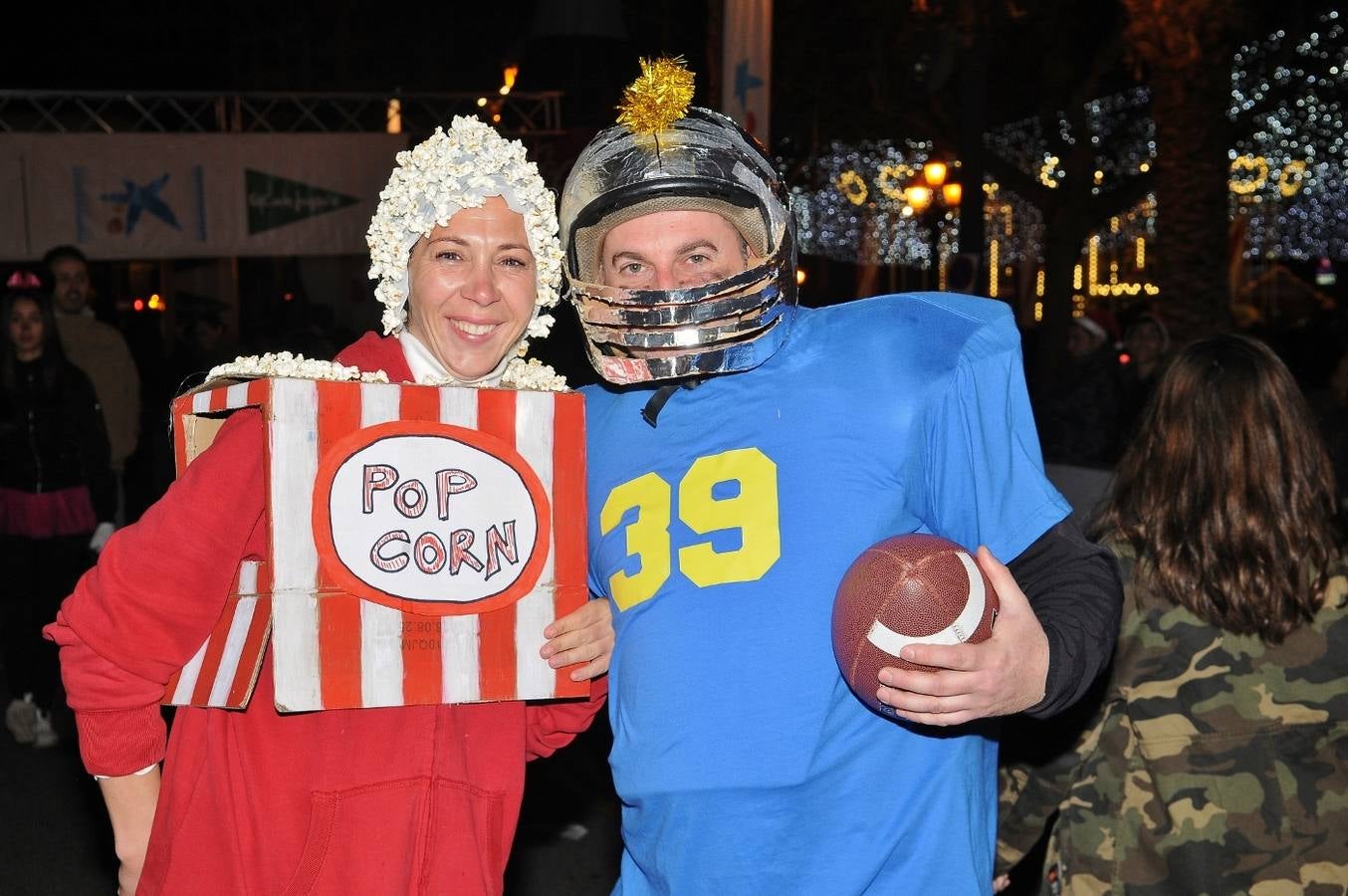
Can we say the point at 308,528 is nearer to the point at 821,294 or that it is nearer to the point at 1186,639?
the point at 1186,639

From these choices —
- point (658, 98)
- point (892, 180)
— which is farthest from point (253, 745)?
point (892, 180)

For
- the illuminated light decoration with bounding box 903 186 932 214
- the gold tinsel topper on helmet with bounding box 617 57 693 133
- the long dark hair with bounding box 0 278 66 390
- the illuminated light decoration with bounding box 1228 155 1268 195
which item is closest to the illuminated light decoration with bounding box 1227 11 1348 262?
the illuminated light decoration with bounding box 1228 155 1268 195

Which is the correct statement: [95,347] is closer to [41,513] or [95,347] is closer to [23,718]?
[41,513]

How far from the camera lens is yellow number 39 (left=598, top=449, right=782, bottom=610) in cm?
239

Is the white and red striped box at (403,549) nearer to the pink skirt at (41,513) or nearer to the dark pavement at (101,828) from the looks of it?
→ the dark pavement at (101,828)

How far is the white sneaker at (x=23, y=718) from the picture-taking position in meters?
7.46

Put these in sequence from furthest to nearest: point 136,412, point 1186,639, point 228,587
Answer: point 136,412, point 1186,639, point 228,587

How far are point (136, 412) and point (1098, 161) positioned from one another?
1903 cm

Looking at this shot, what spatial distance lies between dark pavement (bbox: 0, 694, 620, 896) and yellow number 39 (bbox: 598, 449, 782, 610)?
344cm

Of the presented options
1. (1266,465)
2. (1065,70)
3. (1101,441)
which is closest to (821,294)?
(1065,70)

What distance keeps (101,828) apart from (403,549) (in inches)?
184

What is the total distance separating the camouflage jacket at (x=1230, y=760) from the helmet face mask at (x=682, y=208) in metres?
1.47

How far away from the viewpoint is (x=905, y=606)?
213cm

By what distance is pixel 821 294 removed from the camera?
34.2m
